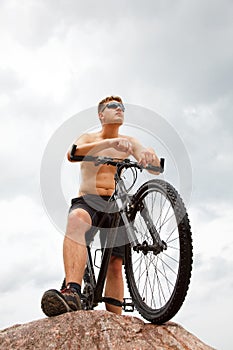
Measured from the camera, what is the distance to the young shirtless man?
573cm

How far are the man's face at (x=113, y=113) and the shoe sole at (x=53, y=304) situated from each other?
8.17 feet

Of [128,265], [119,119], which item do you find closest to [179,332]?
[128,265]

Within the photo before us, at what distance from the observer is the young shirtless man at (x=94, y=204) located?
5.73 meters

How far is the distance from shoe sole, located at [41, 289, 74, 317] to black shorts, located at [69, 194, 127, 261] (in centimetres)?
102

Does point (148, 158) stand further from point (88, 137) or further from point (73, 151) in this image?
point (88, 137)

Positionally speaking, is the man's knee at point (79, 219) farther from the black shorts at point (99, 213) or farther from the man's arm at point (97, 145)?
the man's arm at point (97, 145)

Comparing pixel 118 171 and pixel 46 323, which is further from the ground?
pixel 118 171

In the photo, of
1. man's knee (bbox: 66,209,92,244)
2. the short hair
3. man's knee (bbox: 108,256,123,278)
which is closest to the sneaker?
man's knee (bbox: 66,209,92,244)

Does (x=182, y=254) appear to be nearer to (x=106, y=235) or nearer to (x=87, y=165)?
(x=106, y=235)

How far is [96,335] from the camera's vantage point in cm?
530

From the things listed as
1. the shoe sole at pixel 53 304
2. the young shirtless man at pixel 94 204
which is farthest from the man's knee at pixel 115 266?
the shoe sole at pixel 53 304

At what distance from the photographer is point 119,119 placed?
685 cm

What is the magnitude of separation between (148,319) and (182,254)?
112cm

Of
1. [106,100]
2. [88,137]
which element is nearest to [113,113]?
[106,100]
